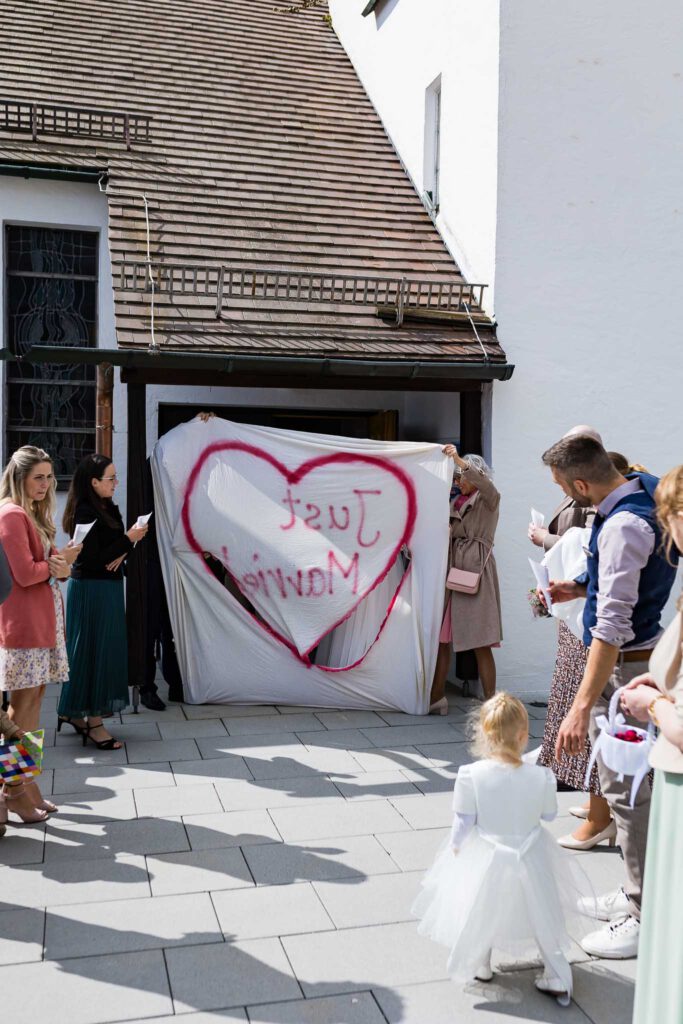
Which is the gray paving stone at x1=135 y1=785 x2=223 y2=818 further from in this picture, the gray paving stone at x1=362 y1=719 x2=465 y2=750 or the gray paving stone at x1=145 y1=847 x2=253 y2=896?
the gray paving stone at x1=362 y1=719 x2=465 y2=750

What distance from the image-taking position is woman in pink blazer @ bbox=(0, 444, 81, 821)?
5.13 metres

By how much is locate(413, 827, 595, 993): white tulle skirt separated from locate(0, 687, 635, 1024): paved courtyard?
0.23 meters

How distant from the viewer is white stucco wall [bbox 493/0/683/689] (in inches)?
326

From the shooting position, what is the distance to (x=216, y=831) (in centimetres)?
511

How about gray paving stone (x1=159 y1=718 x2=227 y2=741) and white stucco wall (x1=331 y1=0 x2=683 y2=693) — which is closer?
gray paving stone (x1=159 y1=718 x2=227 y2=741)

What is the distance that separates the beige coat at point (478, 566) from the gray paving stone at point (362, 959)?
3.61 metres

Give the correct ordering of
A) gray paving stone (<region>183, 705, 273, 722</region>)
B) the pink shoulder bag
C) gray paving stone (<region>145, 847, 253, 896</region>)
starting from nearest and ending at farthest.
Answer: gray paving stone (<region>145, 847, 253, 896</region>) < gray paving stone (<region>183, 705, 273, 722</region>) < the pink shoulder bag

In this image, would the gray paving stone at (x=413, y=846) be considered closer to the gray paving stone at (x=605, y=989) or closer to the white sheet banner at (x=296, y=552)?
Answer: the gray paving stone at (x=605, y=989)

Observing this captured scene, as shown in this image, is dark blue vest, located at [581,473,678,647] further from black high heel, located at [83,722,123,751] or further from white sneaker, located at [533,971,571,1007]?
black high heel, located at [83,722,123,751]

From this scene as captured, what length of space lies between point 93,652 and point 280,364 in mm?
2646

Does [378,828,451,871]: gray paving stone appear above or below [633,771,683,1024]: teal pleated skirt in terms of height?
below

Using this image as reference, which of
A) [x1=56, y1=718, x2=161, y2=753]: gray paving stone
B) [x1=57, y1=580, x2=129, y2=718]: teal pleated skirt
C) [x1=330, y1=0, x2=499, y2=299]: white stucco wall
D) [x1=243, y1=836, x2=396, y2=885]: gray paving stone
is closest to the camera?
[x1=243, y1=836, x2=396, y2=885]: gray paving stone

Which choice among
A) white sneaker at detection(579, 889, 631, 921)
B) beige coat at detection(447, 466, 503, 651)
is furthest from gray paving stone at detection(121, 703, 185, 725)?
white sneaker at detection(579, 889, 631, 921)

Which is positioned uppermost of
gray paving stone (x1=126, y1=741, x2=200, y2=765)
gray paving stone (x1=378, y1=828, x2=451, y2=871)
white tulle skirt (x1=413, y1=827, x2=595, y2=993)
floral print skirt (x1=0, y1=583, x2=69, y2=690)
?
floral print skirt (x1=0, y1=583, x2=69, y2=690)
